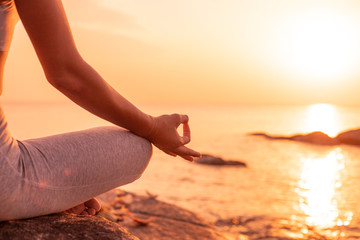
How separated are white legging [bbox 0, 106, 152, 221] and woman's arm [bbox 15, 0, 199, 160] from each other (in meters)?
0.08

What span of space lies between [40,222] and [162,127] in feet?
2.05

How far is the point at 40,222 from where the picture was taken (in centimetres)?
146

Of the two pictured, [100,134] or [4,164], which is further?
[100,134]

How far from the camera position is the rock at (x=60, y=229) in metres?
1.41

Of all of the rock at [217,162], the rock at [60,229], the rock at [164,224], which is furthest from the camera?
the rock at [217,162]

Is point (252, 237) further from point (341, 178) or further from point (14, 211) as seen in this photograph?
point (341, 178)

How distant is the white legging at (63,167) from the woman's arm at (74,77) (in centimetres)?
8

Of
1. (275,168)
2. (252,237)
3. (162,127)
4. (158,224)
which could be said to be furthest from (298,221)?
(275,168)

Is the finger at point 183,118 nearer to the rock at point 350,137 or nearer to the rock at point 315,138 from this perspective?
the rock at point 315,138

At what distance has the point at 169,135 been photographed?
5.23 feet

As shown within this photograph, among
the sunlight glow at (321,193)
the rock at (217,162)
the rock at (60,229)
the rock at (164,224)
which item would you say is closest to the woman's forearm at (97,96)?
the rock at (60,229)

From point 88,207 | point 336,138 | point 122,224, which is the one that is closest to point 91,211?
point 88,207

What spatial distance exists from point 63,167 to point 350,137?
2315 cm

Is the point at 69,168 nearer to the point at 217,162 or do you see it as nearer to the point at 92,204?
the point at 92,204
